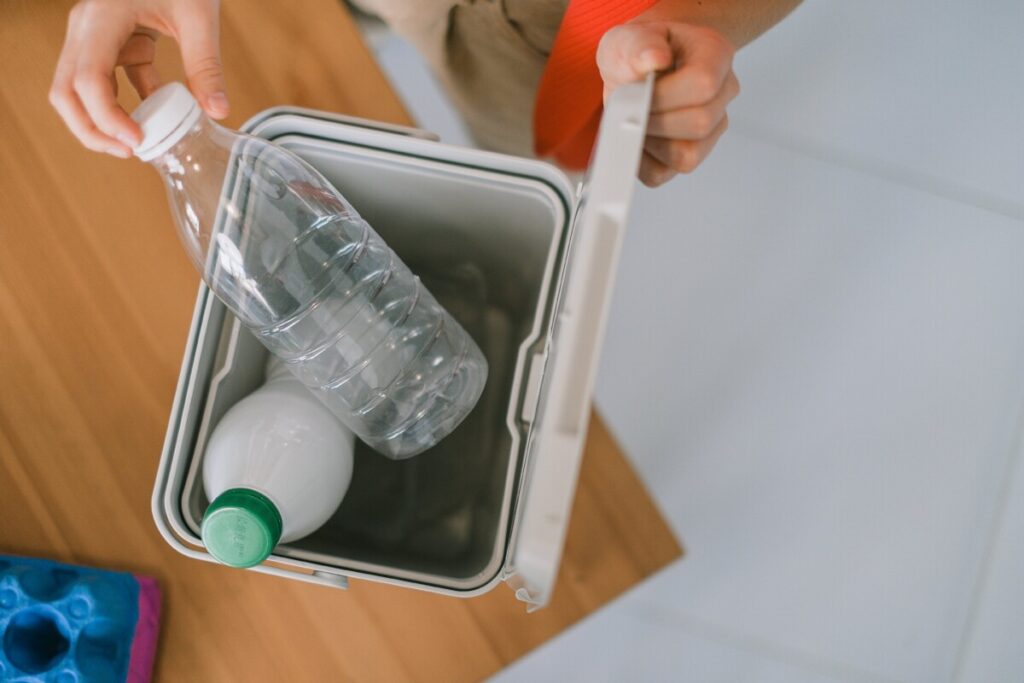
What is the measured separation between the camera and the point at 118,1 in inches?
19.9

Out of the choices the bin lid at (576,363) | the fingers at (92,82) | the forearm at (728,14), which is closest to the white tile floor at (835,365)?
the forearm at (728,14)

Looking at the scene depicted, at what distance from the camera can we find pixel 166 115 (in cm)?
Result: 42

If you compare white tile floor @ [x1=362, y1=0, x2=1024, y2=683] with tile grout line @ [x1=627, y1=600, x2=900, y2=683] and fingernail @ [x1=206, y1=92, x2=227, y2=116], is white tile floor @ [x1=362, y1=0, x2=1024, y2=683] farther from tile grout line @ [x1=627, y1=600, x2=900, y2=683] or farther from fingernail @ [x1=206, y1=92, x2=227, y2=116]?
fingernail @ [x1=206, y1=92, x2=227, y2=116]

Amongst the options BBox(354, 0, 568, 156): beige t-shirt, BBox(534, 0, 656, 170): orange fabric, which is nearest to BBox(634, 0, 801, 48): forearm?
BBox(534, 0, 656, 170): orange fabric

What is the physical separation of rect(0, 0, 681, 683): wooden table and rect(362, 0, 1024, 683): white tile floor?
649 mm

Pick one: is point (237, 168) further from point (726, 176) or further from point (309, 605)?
point (726, 176)

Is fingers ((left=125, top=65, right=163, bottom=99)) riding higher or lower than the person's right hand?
lower

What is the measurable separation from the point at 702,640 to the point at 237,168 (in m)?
1.09

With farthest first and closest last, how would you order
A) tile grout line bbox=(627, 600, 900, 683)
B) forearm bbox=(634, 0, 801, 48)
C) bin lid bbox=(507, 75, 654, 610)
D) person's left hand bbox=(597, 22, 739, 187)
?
tile grout line bbox=(627, 600, 900, 683), forearm bbox=(634, 0, 801, 48), person's left hand bbox=(597, 22, 739, 187), bin lid bbox=(507, 75, 654, 610)

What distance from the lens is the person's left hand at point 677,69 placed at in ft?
1.37

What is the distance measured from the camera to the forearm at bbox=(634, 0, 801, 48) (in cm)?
52

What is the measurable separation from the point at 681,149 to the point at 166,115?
320 millimetres

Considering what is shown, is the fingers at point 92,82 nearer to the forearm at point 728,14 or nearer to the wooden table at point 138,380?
the wooden table at point 138,380

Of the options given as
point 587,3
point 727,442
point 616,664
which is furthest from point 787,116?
point 616,664
